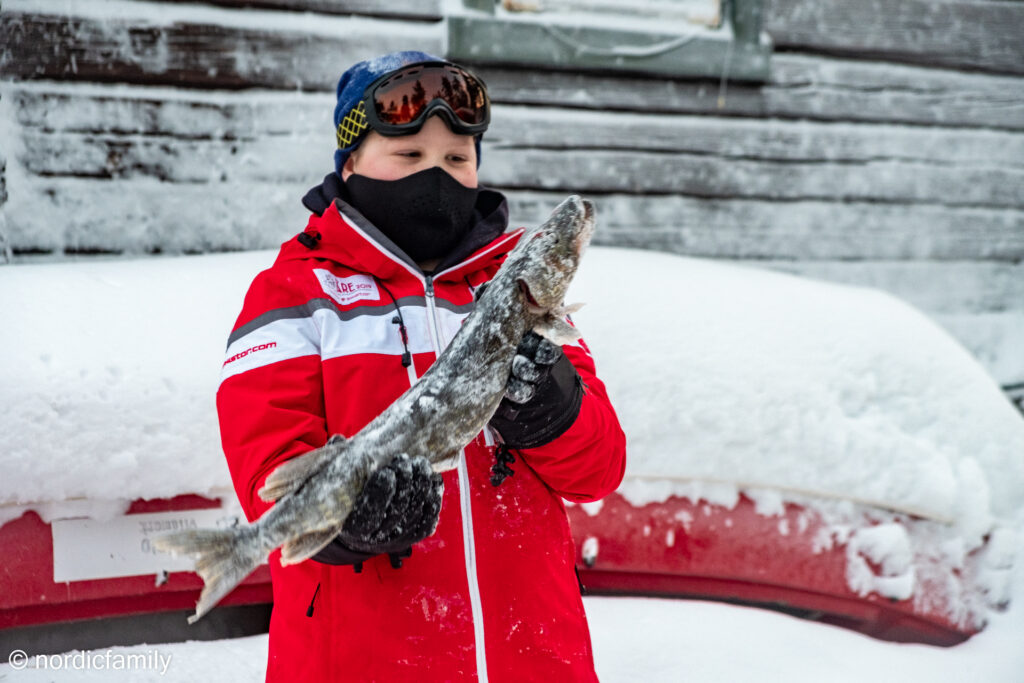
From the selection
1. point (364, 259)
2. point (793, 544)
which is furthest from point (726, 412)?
point (364, 259)

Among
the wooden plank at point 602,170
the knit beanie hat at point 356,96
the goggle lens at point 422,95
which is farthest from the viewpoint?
the wooden plank at point 602,170

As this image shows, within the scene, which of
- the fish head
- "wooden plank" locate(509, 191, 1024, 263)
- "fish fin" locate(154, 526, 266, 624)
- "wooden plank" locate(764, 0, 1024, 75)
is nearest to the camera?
"fish fin" locate(154, 526, 266, 624)

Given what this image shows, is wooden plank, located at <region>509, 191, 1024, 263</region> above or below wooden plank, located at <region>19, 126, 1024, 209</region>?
below

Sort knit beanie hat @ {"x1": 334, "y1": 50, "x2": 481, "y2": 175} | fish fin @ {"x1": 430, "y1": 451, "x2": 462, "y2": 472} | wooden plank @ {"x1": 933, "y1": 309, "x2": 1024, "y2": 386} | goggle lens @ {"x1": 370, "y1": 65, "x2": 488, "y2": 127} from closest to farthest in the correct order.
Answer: fish fin @ {"x1": 430, "y1": 451, "x2": 462, "y2": 472} < goggle lens @ {"x1": 370, "y1": 65, "x2": 488, "y2": 127} < knit beanie hat @ {"x1": 334, "y1": 50, "x2": 481, "y2": 175} < wooden plank @ {"x1": 933, "y1": 309, "x2": 1024, "y2": 386}

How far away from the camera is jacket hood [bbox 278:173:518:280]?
1.74m

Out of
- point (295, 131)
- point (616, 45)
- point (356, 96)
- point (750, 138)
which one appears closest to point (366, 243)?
point (356, 96)

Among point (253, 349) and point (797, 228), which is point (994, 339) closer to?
point (797, 228)

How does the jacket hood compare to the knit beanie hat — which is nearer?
the jacket hood

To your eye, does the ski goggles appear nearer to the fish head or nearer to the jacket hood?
the jacket hood

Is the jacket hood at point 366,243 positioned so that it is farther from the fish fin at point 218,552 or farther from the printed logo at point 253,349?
the fish fin at point 218,552

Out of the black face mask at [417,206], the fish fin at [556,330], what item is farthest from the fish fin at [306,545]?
the black face mask at [417,206]

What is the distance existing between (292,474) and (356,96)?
3.44 feet

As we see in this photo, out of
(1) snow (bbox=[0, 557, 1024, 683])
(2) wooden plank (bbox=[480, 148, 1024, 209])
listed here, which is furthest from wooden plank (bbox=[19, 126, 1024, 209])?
(1) snow (bbox=[0, 557, 1024, 683])

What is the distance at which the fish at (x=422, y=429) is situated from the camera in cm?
133
